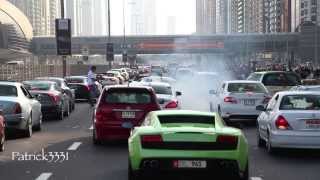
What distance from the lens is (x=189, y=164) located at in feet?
28.5

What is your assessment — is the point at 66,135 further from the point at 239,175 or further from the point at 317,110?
the point at 239,175

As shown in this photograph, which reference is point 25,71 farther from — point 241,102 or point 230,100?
point 241,102

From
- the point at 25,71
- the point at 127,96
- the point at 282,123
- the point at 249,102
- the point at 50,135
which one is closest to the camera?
the point at 282,123

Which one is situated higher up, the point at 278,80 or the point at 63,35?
the point at 63,35

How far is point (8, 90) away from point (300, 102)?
23.8ft

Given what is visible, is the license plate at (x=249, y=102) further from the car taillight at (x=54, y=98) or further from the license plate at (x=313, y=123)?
the license plate at (x=313, y=123)

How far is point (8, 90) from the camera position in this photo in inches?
669

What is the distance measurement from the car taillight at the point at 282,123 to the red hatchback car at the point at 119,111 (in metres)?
3.02

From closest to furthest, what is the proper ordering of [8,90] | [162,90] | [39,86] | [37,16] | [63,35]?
[8,90] < [162,90] < [39,86] < [63,35] < [37,16]

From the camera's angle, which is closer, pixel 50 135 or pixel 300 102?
pixel 300 102

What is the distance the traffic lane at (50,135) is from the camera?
14117 millimetres

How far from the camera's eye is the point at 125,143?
49.6ft

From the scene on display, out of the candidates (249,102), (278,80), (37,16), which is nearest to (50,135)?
(249,102)

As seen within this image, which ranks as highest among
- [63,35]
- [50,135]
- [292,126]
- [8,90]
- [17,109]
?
[63,35]
